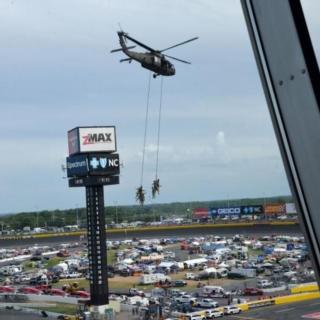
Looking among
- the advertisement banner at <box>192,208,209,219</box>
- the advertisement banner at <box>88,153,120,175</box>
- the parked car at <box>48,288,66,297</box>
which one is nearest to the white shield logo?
the advertisement banner at <box>88,153,120,175</box>

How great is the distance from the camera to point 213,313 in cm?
1983

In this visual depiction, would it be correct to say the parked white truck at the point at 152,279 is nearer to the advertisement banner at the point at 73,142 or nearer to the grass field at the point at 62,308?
the grass field at the point at 62,308

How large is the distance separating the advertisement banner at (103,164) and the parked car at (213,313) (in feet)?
24.8

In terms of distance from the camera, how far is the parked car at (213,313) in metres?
19.6

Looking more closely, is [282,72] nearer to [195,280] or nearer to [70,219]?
[195,280]

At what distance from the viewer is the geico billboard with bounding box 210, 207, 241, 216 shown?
58875 millimetres

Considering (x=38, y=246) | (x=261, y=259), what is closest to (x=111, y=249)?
(x=38, y=246)

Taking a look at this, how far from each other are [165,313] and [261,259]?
1509 centimetres

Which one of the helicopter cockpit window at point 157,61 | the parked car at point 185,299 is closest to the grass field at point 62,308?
the parked car at point 185,299

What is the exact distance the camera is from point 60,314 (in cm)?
2266

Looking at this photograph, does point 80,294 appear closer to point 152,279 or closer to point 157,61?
point 152,279

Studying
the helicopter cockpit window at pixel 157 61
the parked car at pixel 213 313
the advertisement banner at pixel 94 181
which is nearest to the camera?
the helicopter cockpit window at pixel 157 61

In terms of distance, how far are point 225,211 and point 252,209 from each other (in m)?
6.50

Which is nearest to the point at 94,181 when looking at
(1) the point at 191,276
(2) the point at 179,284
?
(2) the point at 179,284
